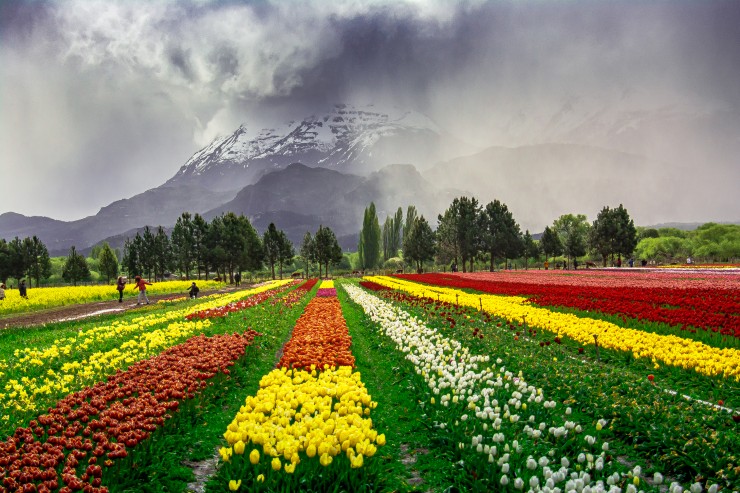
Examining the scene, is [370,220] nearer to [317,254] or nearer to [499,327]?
[317,254]

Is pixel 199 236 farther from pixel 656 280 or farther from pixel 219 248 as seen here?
pixel 656 280

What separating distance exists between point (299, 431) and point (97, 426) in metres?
2.51

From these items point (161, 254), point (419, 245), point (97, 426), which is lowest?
point (97, 426)

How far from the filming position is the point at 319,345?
35.4 feet

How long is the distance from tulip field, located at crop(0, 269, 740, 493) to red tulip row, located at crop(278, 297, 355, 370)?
6 centimetres

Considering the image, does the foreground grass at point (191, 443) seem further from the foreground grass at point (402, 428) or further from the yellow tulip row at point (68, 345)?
the yellow tulip row at point (68, 345)

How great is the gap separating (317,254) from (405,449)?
77.8m

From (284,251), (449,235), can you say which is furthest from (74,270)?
(449,235)

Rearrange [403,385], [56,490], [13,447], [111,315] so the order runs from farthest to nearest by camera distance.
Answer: [111,315] < [403,385] < [13,447] < [56,490]

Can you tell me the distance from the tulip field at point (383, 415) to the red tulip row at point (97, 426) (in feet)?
0.09

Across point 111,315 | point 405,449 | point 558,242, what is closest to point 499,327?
point 405,449

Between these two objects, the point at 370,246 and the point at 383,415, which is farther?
the point at 370,246

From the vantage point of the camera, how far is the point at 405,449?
6.42 m

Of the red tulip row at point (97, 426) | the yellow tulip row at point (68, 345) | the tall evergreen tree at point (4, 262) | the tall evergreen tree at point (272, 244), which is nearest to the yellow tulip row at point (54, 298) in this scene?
the yellow tulip row at point (68, 345)
